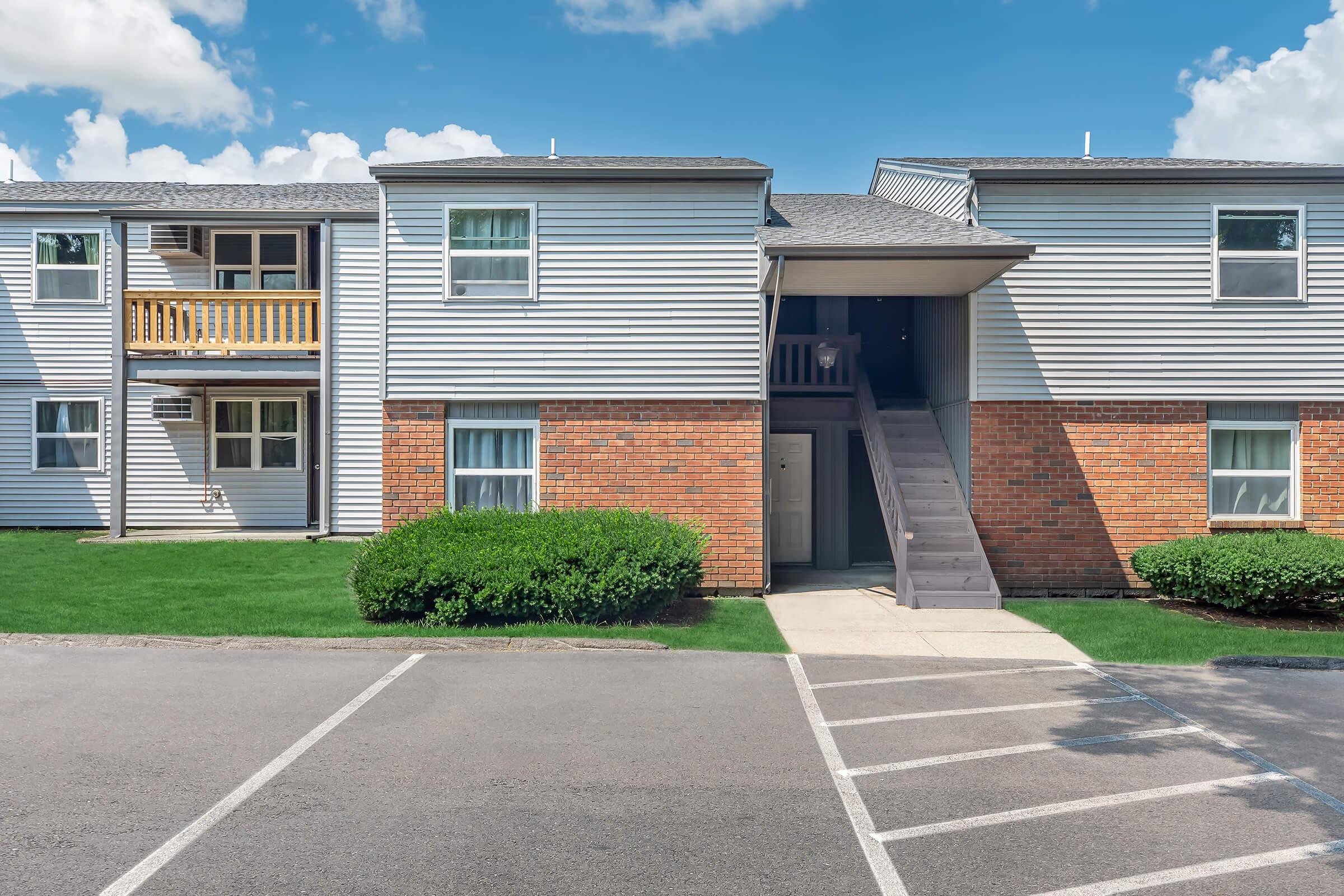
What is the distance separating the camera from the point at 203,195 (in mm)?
18000

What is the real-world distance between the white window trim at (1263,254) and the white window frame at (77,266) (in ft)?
60.9

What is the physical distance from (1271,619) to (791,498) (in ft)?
21.8

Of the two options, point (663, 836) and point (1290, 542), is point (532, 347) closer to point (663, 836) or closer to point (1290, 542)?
point (663, 836)

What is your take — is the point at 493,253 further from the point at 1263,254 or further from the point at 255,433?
the point at 1263,254

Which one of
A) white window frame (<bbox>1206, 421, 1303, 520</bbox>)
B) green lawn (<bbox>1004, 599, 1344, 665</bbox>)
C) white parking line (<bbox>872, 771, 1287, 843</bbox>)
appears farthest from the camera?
white window frame (<bbox>1206, 421, 1303, 520</bbox>)

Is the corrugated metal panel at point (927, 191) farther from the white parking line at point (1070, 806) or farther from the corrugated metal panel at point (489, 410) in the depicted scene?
the white parking line at point (1070, 806)

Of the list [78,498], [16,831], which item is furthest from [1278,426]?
[78,498]

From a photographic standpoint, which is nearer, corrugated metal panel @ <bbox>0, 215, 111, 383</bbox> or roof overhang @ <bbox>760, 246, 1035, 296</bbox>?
roof overhang @ <bbox>760, 246, 1035, 296</bbox>

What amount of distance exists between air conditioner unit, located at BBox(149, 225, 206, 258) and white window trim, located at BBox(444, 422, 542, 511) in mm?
8558

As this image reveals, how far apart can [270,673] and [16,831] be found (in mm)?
3089

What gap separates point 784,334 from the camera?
14.3 meters

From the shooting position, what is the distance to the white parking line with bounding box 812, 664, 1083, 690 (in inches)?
284

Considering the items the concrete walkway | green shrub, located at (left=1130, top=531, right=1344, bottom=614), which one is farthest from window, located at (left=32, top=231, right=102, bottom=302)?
green shrub, located at (left=1130, top=531, right=1344, bottom=614)

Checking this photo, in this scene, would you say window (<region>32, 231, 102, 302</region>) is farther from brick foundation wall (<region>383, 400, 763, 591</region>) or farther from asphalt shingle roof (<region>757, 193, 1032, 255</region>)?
asphalt shingle roof (<region>757, 193, 1032, 255</region>)
